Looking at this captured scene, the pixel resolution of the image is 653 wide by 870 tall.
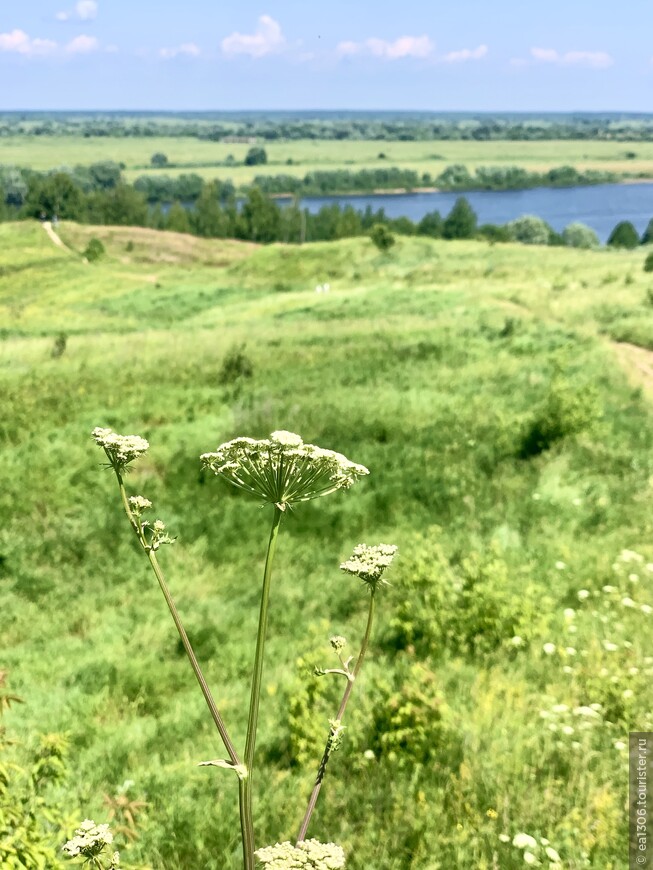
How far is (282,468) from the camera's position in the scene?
2.22 meters

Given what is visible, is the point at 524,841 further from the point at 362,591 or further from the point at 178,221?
the point at 178,221

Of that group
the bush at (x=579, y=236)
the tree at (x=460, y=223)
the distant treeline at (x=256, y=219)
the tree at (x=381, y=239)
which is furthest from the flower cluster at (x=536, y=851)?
the tree at (x=460, y=223)

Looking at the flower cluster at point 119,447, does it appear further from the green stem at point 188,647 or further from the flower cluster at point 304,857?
the flower cluster at point 304,857

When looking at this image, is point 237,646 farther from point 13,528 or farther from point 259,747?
point 13,528

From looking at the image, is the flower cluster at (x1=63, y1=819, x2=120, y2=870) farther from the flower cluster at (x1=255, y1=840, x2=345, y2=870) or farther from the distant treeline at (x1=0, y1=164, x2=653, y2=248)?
the distant treeline at (x1=0, y1=164, x2=653, y2=248)

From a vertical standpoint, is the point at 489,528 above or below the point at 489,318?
below

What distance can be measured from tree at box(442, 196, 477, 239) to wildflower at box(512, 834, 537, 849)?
111 metres

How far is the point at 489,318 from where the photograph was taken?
2633 cm

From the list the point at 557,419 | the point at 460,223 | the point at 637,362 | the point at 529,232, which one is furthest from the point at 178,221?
the point at 557,419

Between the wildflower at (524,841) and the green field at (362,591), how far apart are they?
0.31 feet

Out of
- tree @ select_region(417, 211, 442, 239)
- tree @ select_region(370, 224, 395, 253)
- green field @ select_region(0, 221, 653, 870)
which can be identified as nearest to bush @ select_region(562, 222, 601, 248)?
tree @ select_region(417, 211, 442, 239)

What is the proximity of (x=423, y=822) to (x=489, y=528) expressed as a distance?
6309 millimetres

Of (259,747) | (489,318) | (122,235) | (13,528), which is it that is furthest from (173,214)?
(259,747)

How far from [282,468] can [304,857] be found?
1.12 metres
